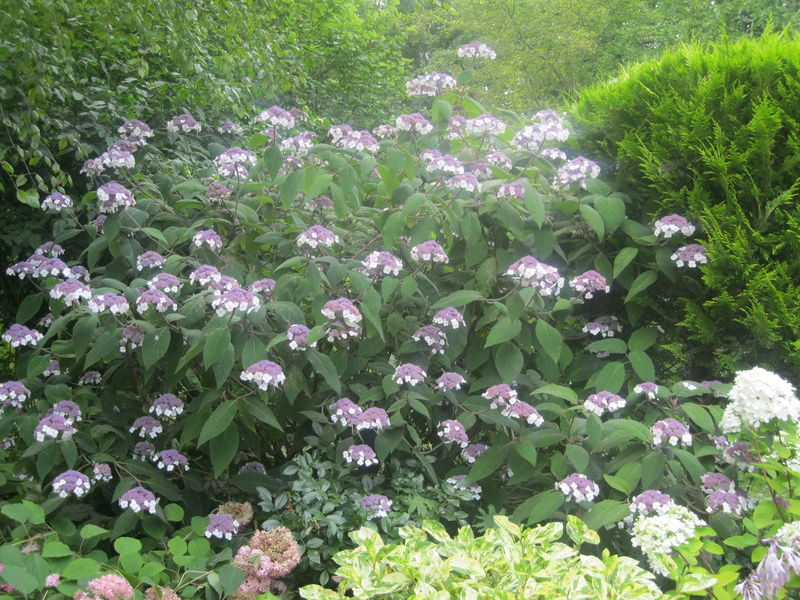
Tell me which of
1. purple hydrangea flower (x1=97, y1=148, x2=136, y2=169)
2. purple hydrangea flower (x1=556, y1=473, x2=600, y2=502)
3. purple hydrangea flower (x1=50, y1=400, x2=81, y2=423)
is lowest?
purple hydrangea flower (x1=556, y1=473, x2=600, y2=502)

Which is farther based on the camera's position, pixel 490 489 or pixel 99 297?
pixel 490 489

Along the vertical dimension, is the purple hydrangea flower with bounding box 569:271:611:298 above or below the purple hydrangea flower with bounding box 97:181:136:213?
below

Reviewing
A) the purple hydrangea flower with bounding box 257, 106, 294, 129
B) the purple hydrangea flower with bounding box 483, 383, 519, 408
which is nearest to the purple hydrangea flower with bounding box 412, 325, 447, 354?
the purple hydrangea flower with bounding box 483, 383, 519, 408

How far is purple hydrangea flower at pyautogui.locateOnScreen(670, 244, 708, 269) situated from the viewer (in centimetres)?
267

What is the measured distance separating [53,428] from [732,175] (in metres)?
2.66

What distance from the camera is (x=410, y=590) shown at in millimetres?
1642

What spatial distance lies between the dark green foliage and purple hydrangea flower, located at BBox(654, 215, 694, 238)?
10cm

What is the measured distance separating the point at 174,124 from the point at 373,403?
65.2 inches

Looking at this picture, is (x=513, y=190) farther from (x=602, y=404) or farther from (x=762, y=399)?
(x=762, y=399)

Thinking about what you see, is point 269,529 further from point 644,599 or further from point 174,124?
point 174,124

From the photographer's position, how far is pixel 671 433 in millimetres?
2158

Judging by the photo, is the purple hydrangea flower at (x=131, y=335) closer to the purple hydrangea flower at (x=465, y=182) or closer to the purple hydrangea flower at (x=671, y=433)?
the purple hydrangea flower at (x=465, y=182)

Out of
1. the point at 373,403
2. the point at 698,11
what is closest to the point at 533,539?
the point at 373,403

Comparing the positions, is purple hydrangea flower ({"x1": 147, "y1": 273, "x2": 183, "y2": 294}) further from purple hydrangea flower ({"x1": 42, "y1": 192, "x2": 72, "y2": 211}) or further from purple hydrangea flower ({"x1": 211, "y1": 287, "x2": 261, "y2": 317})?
purple hydrangea flower ({"x1": 42, "y1": 192, "x2": 72, "y2": 211})
